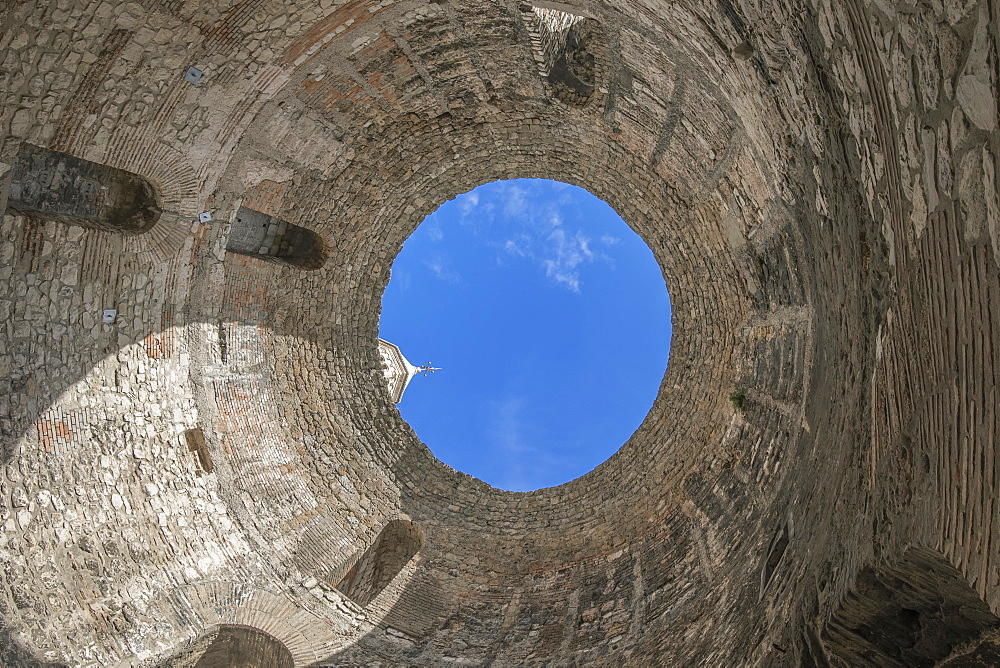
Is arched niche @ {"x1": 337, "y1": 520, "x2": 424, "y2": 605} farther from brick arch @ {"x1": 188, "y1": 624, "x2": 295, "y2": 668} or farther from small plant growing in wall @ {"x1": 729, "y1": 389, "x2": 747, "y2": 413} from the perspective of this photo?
small plant growing in wall @ {"x1": 729, "y1": 389, "x2": 747, "y2": 413}

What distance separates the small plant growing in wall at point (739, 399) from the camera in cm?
605

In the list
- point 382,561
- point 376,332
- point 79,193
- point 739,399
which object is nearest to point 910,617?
point 739,399

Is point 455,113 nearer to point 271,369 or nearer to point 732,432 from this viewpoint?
point 271,369

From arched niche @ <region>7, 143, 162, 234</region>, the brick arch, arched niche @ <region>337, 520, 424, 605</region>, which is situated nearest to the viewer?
arched niche @ <region>7, 143, 162, 234</region>

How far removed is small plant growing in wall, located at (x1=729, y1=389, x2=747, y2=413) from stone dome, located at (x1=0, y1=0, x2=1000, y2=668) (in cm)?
11

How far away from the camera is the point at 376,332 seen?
7547mm

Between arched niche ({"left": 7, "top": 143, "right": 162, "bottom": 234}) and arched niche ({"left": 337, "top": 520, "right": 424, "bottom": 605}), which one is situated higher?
arched niche ({"left": 7, "top": 143, "right": 162, "bottom": 234})

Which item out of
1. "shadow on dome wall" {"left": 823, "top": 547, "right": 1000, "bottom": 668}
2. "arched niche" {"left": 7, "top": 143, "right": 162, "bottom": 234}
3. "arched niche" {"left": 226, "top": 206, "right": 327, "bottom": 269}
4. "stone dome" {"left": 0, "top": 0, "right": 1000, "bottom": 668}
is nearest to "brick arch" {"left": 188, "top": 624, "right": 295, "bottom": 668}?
"stone dome" {"left": 0, "top": 0, "right": 1000, "bottom": 668}

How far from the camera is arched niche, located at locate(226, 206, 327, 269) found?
237 inches

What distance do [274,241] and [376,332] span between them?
1659 millimetres

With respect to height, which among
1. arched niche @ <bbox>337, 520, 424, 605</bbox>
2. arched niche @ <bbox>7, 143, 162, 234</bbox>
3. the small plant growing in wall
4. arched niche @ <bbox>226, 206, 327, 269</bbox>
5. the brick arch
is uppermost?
arched niche @ <bbox>226, 206, 327, 269</bbox>

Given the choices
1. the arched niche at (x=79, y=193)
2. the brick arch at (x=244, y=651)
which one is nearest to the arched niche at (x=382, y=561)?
the brick arch at (x=244, y=651)

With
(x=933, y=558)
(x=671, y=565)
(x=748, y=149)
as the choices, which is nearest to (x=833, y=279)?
(x=748, y=149)

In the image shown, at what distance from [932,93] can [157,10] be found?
4.69 metres
